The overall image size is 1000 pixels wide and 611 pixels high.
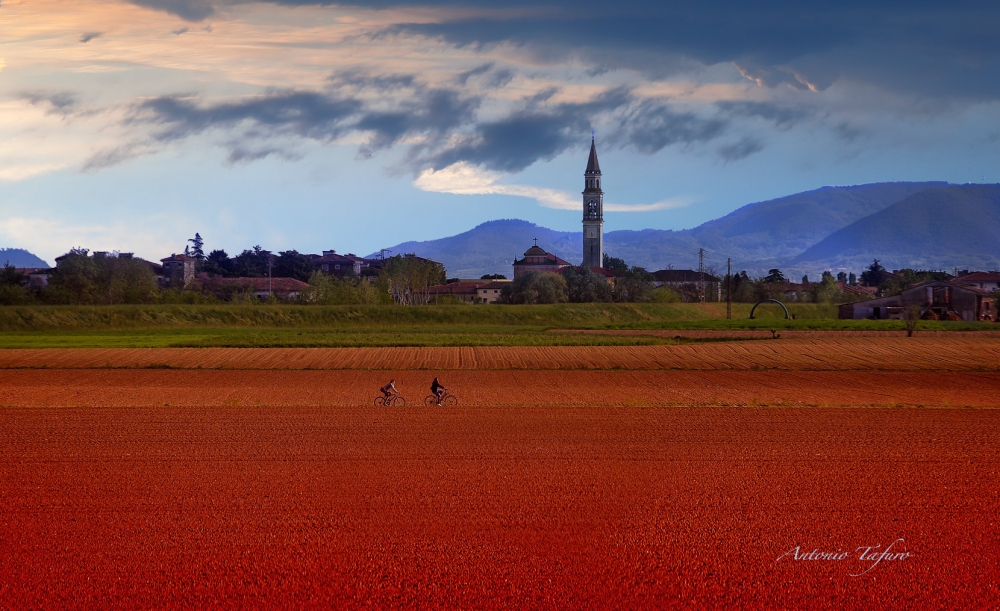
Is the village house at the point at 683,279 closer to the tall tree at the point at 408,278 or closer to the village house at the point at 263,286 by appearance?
the tall tree at the point at 408,278

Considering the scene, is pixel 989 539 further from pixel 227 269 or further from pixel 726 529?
pixel 227 269

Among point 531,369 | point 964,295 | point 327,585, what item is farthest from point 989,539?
point 964,295

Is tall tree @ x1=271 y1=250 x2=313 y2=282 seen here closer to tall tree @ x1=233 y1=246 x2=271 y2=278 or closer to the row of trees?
tall tree @ x1=233 y1=246 x2=271 y2=278

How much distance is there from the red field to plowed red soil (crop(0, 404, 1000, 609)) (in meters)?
0.05

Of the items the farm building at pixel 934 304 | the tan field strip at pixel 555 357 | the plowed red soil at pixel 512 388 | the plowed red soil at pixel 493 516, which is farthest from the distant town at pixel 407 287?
the plowed red soil at pixel 493 516

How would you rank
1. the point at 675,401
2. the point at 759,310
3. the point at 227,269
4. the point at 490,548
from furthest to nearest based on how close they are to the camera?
the point at 227,269 → the point at 759,310 → the point at 675,401 → the point at 490,548

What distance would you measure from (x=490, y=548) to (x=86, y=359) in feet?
126

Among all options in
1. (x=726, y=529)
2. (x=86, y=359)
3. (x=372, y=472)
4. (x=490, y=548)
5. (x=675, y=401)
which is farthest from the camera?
(x=86, y=359)

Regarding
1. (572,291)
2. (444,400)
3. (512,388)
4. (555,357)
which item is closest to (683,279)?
(572,291)

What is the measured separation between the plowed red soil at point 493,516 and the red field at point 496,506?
0.16 feet

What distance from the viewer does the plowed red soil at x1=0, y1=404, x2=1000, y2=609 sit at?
10570 millimetres

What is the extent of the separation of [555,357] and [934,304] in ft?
192

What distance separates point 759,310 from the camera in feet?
349

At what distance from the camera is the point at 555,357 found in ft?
148
